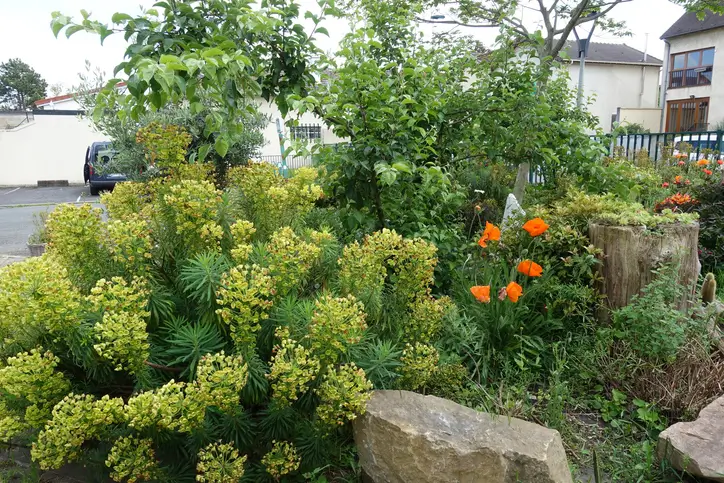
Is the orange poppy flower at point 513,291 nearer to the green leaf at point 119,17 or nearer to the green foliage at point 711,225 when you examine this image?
the green leaf at point 119,17

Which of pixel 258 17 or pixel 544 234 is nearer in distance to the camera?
pixel 258 17

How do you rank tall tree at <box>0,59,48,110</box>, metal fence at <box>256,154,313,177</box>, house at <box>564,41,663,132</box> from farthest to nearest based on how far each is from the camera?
tall tree at <box>0,59,48,110</box>
house at <box>564,41,663,132</box>
metal fence at <box>256,154,313,177</box>

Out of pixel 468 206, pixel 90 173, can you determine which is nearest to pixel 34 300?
pixel 468 206

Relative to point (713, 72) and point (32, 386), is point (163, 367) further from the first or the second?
point (713, 72)

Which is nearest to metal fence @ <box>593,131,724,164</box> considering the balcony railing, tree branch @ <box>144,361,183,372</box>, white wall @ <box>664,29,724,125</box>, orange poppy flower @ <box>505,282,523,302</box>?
orange poppy flower @ <box>505,282,523,302</box>

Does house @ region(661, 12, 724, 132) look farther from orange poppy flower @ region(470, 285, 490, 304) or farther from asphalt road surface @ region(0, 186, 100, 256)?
orange poppy flower @ region(470, 285, 490, 304)

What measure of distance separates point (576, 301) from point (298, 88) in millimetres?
2426

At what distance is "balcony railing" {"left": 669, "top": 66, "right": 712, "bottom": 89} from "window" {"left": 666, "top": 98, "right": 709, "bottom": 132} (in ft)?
3.13

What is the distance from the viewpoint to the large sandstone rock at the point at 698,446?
2285mm

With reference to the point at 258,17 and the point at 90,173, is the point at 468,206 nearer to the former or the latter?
the point at 258,17

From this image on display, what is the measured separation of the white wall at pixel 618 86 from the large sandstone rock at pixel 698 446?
35.1 m

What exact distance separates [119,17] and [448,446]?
263 cm

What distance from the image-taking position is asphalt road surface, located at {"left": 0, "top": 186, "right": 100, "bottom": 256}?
9695 mm

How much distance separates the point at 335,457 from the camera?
8.38ft
